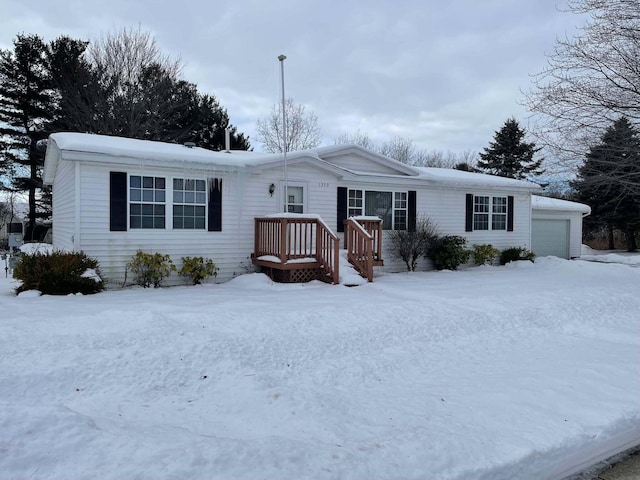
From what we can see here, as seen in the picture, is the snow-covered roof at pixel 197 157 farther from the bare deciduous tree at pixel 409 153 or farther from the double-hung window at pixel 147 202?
the bare deciduous tree at pixel 409 153

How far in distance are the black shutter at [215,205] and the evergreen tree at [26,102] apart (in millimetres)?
17074

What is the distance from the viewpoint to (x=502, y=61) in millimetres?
13609

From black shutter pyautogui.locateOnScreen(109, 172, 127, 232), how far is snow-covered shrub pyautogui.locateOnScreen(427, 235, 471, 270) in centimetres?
821

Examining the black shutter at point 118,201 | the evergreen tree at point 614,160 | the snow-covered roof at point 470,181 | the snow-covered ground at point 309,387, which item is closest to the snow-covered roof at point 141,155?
the black shutter at point 118,201

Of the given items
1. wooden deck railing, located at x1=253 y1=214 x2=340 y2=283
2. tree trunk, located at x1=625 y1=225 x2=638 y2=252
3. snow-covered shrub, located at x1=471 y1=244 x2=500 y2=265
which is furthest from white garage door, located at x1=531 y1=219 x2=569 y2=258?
wooden deck railing, located at x1=253 y1=214 x2=340 y2=283

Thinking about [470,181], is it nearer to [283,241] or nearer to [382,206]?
[382,206]

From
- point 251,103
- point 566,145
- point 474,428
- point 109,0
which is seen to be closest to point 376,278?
point 566,145

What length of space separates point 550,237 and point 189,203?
15328mm

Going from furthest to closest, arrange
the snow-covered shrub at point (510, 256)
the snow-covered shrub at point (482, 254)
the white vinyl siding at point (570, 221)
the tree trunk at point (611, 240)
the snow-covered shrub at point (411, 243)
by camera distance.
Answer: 1. the tree trunk at point (611, 240)
2. the white vinyl siding at point (570, 221)
3. the snow-covered shrub at point (510, 256)
4. the snow-covered shrub at point (482, 254)
5. the snow-covered shrub at point (411, 243)

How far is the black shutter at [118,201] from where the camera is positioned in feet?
30.0

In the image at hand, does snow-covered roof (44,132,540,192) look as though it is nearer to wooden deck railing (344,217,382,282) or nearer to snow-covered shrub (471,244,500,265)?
wooden deck railing (344,217,382,282)

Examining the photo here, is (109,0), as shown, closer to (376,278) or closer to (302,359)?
(376,278)

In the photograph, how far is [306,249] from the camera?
9812 mm

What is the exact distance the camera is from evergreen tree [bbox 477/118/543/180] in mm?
34656
